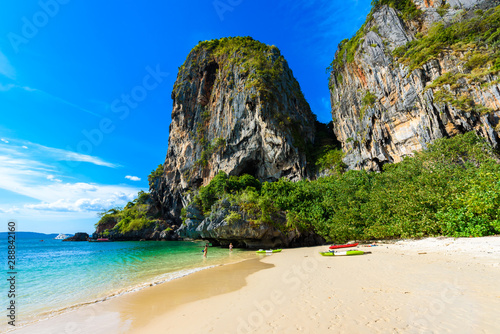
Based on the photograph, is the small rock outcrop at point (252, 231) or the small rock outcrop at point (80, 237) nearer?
the small rock outcrop at point (252, 231)

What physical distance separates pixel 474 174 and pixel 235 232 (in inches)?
771

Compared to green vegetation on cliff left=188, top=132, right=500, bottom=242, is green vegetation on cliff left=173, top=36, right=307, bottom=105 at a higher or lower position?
higher

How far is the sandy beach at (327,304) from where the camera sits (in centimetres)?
383

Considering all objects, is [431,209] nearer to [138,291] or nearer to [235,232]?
[235,232]

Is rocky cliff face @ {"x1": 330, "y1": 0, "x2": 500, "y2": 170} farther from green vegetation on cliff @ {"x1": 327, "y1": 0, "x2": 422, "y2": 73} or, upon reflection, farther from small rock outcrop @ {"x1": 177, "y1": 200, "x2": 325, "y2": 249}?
small rock outcrop @ {"x1": 177, "y1": 200, "x2": 325, "y2": 249}

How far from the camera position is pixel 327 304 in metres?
4.97

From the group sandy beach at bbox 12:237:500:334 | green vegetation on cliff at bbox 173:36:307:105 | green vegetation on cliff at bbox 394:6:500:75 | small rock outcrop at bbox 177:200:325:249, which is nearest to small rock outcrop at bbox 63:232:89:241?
green vegetation on cliff at bbox 173:36:307:105

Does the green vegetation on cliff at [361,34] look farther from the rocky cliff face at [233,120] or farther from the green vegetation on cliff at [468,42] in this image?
the rocky cliff face at [233,120]

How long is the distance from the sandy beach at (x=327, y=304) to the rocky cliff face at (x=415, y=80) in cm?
1829

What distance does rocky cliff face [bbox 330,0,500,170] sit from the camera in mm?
19938

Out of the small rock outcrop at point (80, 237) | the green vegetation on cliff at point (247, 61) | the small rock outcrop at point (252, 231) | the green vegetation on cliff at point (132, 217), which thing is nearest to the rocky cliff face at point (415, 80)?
the green vegetation on cliff at point (247, 61)

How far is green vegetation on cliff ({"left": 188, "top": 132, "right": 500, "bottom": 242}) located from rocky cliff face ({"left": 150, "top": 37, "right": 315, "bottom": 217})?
47.8ft

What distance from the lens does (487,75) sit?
1927 centimetres

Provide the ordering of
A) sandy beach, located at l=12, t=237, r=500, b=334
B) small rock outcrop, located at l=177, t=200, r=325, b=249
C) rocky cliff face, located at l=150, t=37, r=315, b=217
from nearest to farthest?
1. sandy beach, located at l=12, t=237, r=500, b=334
2. small rock outcrop, located at l=177, t=200, r=325, b=249
3. rocky cliff face, located at l=150, t=37, r=315, b=217
